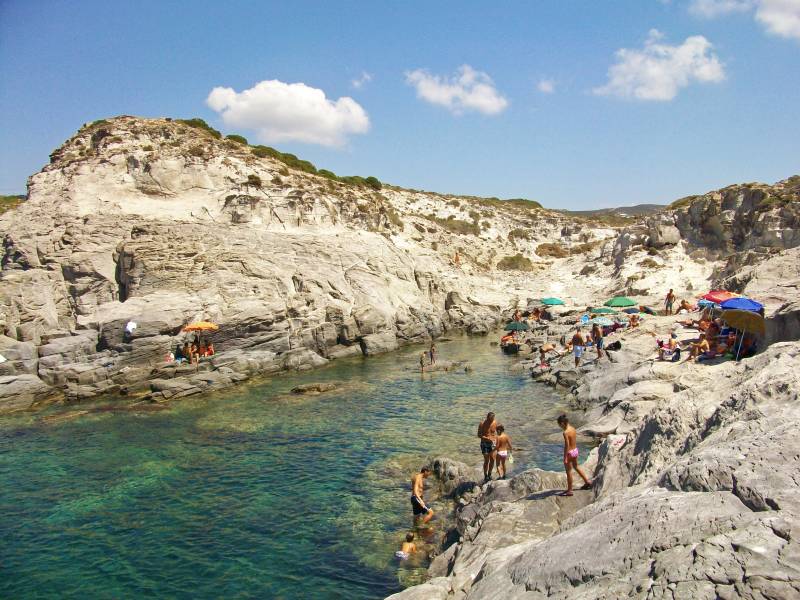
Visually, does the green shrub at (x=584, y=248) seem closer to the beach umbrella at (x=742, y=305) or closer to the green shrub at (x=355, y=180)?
the green shrub at (x=355, y=180)

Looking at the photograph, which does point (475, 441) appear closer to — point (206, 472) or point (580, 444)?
point (580, 444)

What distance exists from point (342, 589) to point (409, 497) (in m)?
4.69

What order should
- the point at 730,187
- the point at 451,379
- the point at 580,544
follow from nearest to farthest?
1. the point at 580,544
2. the point at 451,379
3. the point at 730,187

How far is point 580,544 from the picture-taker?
7363 mm

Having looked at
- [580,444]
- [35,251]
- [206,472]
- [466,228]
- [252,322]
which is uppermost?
[466,228]

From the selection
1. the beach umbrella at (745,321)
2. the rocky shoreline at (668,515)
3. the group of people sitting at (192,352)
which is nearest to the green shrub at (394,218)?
the group of people sitting at (192,352)

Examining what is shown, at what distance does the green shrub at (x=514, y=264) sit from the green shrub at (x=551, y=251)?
23.1 ft

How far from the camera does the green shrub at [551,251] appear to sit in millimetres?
81875

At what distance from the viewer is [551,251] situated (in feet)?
272

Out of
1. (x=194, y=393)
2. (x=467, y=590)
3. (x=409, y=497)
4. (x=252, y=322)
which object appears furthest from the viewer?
(x=252, y=322)

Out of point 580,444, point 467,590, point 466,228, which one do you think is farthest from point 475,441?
point 466,228

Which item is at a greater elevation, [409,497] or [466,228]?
[466,228]

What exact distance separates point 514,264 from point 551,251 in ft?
38.6

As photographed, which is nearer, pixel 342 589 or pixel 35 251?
pixel 342 589
